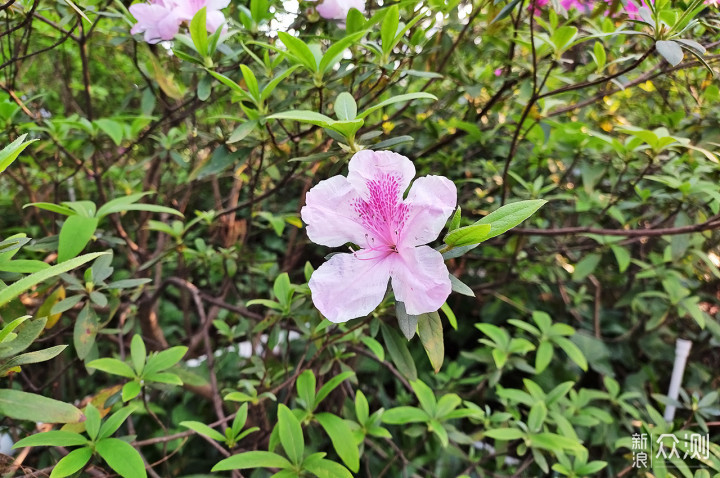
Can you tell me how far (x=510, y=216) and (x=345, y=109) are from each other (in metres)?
0.35

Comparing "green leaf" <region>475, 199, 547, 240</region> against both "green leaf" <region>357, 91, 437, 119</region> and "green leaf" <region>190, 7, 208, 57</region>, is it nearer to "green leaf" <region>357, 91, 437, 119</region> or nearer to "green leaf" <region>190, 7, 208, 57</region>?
"green leaf" <region>357, 91, 437, 119</region>

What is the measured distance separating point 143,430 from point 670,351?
219 centimetres

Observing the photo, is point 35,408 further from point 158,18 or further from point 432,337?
point 158,18

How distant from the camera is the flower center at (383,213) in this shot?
A: 71 centimetres

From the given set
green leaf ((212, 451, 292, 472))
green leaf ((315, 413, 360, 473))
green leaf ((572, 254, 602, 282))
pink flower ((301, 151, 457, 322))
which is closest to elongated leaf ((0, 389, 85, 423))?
green leaf ((212, 451, 292, 472))

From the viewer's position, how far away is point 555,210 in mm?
2002

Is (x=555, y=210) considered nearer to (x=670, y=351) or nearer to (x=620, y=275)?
(x=620, y=275)

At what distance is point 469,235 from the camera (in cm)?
61

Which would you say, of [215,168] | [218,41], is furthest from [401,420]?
[218,41]

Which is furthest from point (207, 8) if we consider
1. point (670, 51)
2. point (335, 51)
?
point (670, 51)

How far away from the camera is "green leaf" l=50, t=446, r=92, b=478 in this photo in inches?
28.0

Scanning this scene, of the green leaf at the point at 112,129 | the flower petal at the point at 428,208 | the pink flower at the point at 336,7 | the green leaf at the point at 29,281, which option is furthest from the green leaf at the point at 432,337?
the green leaf at the point at 112,129

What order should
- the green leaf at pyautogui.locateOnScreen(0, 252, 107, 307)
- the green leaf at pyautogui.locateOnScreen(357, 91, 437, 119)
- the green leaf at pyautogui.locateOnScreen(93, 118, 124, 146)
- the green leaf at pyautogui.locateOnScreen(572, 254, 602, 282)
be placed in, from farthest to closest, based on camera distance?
the green leaf at pyautogui.locateOnScreen(572, 254, 602, 282) < the green leaf at pyautogui.locateOnScreen(93, 118, 124, 146) < the green leaf at pyautogui.locateOnScreen(357, 91, 437, 119) < the green leaf at pyautogui.locateOnScreen(0, 252, 107, 307)

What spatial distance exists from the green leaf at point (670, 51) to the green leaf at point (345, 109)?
1.98ft
